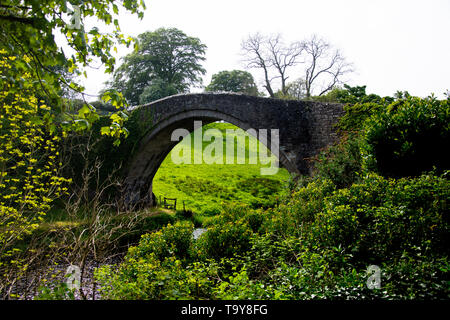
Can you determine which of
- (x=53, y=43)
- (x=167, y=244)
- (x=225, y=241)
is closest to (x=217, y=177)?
(x=167, y=244)

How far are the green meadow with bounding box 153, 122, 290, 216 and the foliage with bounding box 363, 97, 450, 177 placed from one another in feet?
31.8

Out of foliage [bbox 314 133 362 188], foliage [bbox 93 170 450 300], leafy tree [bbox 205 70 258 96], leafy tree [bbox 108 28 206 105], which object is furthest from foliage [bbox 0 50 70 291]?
leafy tree [bbox 205 70 258 96]

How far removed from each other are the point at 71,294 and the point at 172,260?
2.52m

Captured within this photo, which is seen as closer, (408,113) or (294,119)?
(408,113)

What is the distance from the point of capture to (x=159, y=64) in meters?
27.7

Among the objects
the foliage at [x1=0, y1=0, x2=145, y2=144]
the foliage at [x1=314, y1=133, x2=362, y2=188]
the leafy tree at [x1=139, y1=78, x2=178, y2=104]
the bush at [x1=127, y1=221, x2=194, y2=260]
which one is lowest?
the bush at [x1=127, y1=221, x2=194, y2=260]

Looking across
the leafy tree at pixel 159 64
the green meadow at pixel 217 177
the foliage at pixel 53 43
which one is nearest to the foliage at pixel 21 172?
the foliage at pixel 53 43

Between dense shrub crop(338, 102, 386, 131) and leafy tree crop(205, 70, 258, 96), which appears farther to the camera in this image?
leafy tree crop(205, 70, 258, 96)

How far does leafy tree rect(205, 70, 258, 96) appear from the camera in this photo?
1330 inches

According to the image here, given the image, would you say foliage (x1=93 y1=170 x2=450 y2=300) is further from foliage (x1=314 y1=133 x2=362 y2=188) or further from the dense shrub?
the dense shrub

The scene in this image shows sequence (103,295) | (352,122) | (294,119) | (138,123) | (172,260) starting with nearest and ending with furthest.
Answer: (103,295) < (172,260) < (352,122) < (294,119) < (138,123)
